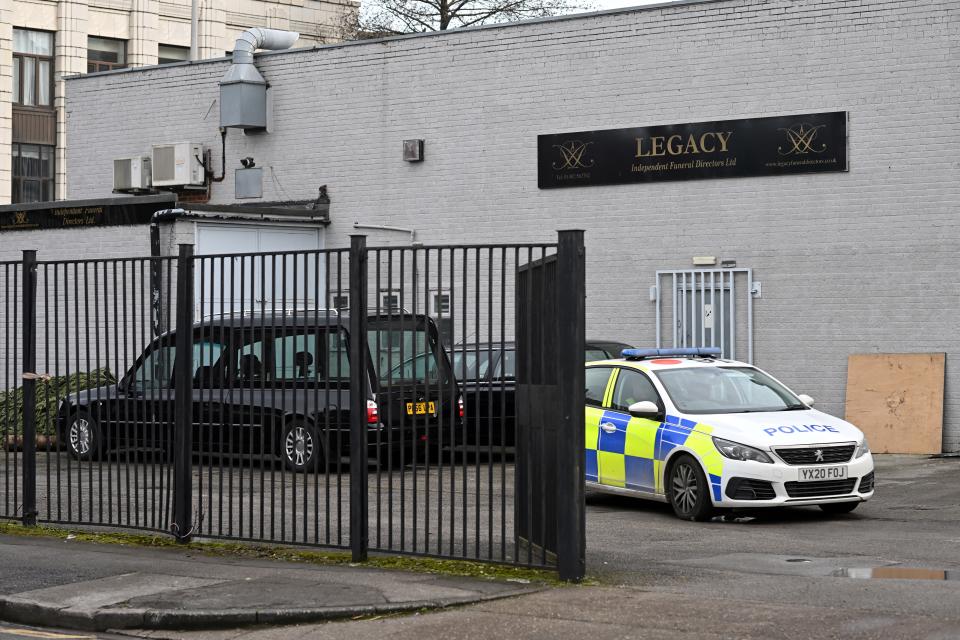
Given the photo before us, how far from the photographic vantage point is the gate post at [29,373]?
12125 mm

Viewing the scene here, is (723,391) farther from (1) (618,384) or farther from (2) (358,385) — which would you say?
(2) (358,385)

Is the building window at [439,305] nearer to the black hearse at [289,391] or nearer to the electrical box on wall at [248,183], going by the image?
the black hearse at [289,391]

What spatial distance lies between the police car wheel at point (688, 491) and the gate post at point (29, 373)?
556cm

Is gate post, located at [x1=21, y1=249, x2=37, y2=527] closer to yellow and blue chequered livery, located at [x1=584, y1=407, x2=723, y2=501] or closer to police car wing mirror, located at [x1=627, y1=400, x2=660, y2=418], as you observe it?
yellow and blue chequered livery, located at [x1=584, y1=407, x2=723, y2=501]

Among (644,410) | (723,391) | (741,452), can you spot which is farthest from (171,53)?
(741,452)

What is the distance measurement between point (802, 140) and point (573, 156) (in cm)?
362

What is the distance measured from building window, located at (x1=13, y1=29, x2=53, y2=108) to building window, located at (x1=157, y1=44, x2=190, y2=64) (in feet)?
12.4

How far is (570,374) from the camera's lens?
8984mm

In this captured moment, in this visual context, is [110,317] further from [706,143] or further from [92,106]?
[92,106]

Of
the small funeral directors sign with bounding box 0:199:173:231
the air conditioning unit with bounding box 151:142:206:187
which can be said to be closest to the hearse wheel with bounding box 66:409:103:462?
the small funeral directors sign with bounding box 0:199:173:231

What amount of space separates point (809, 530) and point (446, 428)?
4.24 metres

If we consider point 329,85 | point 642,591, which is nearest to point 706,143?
point 329,85

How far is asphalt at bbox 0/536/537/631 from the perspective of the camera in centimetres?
847

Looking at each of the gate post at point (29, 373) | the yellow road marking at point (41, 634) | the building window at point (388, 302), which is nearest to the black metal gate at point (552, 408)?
the building window at point (388, 302)
